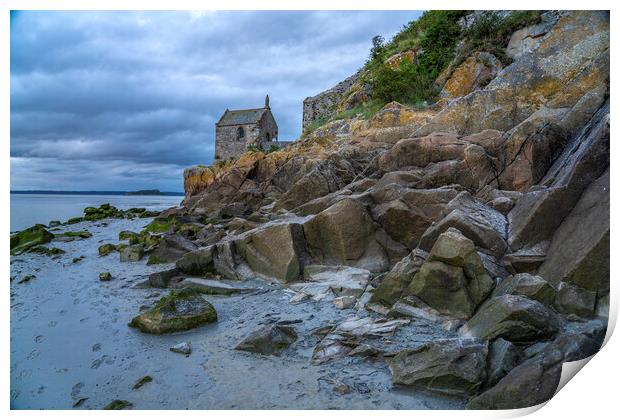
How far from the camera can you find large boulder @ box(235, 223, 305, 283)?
27.6ft

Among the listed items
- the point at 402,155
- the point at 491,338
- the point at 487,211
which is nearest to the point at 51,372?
the point at 491,338

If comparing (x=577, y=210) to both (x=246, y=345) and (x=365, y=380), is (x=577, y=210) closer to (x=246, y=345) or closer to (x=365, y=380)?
(x=365, y=380)

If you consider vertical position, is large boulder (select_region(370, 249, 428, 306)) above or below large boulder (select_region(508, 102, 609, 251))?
below

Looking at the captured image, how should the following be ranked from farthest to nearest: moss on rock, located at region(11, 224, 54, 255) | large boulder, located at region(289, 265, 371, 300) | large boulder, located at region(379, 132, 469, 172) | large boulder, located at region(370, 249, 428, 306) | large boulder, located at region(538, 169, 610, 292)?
moss on rock, located at region(11, 224, 54, 255) < large boulder, located at region(379, 132, 469, 172) < large boulder, located at region(289, 265, 371, 300) < large boulder, located at region(370, 249, 428, 306) < large boulder, located at region(538, 169, 610, 292)

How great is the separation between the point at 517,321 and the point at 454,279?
1.28 meters

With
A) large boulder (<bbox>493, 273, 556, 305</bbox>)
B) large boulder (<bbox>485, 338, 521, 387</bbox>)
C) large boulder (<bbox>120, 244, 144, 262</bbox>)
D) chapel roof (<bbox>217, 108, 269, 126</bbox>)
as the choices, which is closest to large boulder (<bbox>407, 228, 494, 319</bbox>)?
large boulder (<bbox>493, 273, 556, 305</bbox>)

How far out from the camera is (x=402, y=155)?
1167 cm

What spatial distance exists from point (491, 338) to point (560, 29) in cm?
831

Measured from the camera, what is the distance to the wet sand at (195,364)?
417 centimetres

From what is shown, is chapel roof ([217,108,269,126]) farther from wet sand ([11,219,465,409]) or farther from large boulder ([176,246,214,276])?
wet sand ([11,219,465,409])

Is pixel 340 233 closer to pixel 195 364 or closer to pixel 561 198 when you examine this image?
pixel 561 198

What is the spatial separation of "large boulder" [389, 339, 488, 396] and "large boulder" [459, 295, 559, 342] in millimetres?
390

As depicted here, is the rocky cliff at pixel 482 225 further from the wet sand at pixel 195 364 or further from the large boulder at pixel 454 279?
the wet sand at pixel 195 364

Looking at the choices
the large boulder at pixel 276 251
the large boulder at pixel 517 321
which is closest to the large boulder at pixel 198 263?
the large boulder at pixel 276 251
